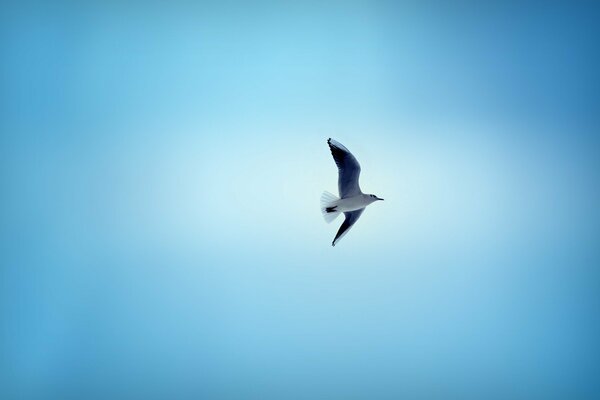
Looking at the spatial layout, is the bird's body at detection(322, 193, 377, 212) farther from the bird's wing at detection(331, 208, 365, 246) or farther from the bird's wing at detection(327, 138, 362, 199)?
the bird's wing at detection(331, 208, 365, 246)

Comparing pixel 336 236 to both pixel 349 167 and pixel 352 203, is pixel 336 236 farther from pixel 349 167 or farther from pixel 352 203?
pixel 349 167

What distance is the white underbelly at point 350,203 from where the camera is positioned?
15.9 feet

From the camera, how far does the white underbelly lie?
4.85 meters

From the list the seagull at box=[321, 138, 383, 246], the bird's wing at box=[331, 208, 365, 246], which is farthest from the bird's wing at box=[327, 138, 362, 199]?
the bird's wing at box=[331, 208, 365, 246]

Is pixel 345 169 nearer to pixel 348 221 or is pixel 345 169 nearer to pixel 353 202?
pixel 353 202

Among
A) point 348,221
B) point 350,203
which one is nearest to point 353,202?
point 350,203

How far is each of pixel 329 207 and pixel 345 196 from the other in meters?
0.23

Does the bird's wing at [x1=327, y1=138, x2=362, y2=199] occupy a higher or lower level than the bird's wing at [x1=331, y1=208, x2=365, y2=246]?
higher

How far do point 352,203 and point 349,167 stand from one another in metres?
0.49

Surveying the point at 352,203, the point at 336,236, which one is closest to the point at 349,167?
the point at 352,203

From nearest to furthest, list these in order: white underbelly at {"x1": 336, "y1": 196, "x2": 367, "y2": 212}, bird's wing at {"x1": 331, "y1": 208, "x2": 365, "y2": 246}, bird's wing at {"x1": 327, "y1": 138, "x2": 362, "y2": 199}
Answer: bird's wing at {"x1": 327, "y1": 138, "x2": 362, "y2": 199} < white underbelly at {"x1": 336, "y1": 196, "x2": 367, "y2": 212} < bird's wing at {"x1": 331, "y1": 208, "x2": 365, "y2": 246}

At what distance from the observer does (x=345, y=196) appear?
4859 mm

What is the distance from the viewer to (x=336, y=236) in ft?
16.7

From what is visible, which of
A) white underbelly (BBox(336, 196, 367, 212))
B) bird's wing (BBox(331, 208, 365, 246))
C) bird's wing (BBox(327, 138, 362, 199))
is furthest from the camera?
bird's wing (BBox(331, 208, 365, 246))
